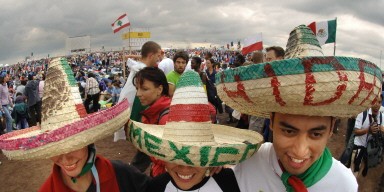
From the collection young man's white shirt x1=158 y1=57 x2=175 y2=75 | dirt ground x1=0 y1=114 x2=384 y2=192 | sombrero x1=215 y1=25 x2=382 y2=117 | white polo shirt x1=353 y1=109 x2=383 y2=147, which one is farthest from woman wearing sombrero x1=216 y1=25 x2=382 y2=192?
dirt ground x1=0 y1=114 x2=384 y2=192

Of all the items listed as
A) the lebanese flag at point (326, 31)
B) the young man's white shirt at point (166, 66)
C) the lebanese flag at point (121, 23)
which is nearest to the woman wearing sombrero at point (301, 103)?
the young man's white shirt at point (166, 66)

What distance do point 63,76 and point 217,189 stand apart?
1.21 meters

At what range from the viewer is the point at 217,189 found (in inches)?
87.7

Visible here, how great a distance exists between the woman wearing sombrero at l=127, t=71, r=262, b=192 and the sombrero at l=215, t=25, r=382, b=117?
0.32 metres

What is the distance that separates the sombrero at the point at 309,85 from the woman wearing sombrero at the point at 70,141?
2.57 ft

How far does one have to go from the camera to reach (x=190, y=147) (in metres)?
1.96

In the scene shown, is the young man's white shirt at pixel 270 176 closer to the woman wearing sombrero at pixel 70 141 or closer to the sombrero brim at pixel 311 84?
the sombrero brim at pixel 311 84

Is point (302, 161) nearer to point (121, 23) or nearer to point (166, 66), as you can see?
point (166, 66)

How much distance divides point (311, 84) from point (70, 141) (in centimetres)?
128

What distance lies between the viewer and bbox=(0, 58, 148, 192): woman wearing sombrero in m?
1.84

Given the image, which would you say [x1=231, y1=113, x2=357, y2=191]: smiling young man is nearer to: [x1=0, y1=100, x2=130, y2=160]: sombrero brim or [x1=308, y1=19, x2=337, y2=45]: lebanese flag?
[x1=0, y1=100, x2=130, y2=160]: sombrero brim

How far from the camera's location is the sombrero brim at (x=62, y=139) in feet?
5.96

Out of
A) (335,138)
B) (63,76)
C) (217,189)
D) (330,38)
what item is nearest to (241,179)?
(217,189)

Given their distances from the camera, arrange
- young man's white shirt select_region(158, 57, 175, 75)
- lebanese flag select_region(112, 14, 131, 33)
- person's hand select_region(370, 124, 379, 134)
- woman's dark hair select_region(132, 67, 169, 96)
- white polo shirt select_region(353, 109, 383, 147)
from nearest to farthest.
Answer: woman's dark hair select_region(132, 67, 169, 96) < person's hand select_region(370, 124, 379, 134) < white polo shirt select_region(353, 109, 383, 147) < young man's white shirt select_region(158, 57, 175, 75) < lebanese flag select_region(112, 14, 131, 33)
